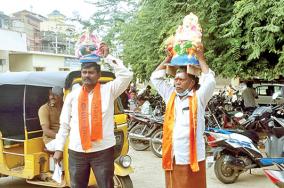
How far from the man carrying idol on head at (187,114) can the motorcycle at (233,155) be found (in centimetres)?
286

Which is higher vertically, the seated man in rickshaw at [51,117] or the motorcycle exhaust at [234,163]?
the seated man in rickshaw at [51,117]

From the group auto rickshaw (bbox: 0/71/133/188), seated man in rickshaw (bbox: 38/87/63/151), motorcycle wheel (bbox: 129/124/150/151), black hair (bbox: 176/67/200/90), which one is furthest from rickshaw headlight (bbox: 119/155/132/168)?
motorcycle wheel (bbox: 129/124/150/151)

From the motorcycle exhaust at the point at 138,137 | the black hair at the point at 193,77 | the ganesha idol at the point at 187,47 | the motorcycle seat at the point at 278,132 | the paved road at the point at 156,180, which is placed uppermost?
the ganesha idol at the point at 187,47

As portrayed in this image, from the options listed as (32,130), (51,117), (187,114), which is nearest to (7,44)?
(32,130)

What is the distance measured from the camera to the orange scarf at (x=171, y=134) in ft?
10.4

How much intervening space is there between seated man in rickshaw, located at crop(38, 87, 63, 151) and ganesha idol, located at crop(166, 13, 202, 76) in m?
2.47

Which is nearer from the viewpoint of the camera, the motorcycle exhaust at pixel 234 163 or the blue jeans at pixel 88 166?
the blue jeans at pixel 88 166

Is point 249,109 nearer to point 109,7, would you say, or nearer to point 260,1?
point 260,1

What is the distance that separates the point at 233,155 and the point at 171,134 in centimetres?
320

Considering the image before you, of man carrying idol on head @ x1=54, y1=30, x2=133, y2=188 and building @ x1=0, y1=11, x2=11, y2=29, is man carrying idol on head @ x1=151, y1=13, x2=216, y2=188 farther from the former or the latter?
building @ x1=0, y1=11, x2=11, y2=29

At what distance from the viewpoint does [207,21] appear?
8688 millimetres

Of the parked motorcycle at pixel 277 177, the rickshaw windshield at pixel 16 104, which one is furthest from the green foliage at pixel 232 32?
the parked motorcycle at pixel 277 177

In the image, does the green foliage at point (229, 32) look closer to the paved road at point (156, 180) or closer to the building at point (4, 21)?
the paved road at point (156, 180)

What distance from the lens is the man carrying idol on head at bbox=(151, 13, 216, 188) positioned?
10.5 ft
